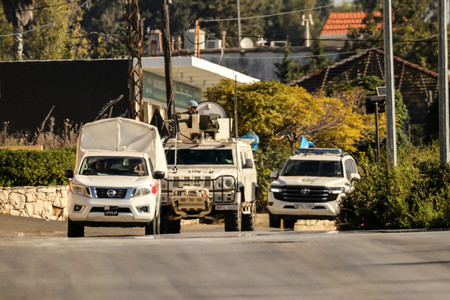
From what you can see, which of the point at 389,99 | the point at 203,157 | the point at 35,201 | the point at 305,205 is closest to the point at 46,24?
the point at 389,99

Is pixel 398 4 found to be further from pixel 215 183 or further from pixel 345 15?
pixel 215 183

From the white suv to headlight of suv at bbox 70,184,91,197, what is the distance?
684 centimetres

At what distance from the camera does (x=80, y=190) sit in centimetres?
2050

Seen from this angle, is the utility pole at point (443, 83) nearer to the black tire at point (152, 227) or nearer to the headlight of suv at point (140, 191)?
the black tire at point (152, 227)

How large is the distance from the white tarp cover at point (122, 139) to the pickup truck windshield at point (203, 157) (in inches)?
31.0

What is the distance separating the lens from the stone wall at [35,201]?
2672cm

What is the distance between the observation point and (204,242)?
13844 mm

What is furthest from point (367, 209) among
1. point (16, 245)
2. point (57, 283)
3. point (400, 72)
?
point (400, 72)

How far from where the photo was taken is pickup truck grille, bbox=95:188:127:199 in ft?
66.8

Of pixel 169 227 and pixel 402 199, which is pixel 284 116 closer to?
pixel 169 227

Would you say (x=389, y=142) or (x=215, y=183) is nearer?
(x=215, y=183)

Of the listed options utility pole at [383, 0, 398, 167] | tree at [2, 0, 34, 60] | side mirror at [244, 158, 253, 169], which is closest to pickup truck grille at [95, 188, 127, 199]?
side mirror at [244, 158, 253, 169]

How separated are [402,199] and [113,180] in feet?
20.1

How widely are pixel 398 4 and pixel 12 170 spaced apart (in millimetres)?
74902
